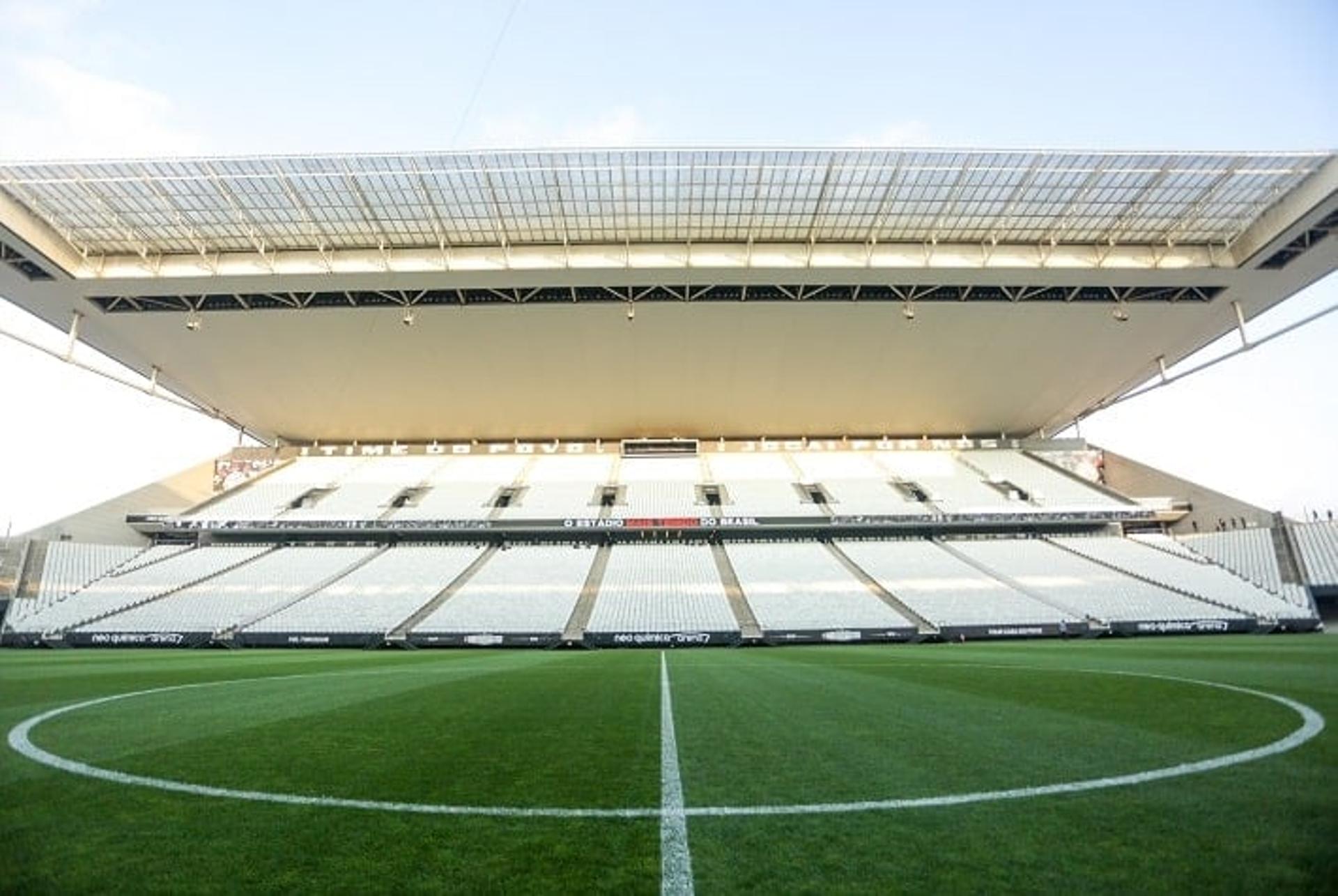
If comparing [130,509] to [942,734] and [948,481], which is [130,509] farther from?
[948,481]

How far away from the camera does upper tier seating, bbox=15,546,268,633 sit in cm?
2803

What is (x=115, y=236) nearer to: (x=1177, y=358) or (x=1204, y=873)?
(x=1204, y=873)

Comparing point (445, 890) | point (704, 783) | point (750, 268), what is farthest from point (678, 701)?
point (750, 268)

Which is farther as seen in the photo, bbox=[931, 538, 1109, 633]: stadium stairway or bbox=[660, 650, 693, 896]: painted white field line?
bbox=[931, 538, 1109, 633]: stadium stairway

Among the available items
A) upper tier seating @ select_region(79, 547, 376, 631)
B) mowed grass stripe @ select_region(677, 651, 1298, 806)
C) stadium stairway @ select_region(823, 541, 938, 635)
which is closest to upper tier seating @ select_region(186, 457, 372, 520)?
upper tier seating @ select_region(79, 547, 376, 631)

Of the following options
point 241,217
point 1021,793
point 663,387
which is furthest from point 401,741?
point 663,387

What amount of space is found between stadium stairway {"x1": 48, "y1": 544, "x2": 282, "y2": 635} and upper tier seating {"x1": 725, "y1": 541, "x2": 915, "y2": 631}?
2471 cm

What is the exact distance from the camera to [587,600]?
30.1 m

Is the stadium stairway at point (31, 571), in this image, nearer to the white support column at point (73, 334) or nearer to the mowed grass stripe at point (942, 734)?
the white support column at point (73, 334)

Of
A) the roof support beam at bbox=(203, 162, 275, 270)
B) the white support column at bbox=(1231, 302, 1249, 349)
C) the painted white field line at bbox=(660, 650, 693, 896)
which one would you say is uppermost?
the roof support beam at bbox=(203, 162, 275, 270)

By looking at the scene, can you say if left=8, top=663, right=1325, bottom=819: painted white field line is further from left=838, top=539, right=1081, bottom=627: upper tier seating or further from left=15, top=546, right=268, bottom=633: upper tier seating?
left=15, top=546, right=268, bottom=633: upper tier seating

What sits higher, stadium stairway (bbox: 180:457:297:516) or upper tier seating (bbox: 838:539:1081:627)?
stadium stairway (bbox: 180:457:297:516)

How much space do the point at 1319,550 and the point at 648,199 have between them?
3434cm

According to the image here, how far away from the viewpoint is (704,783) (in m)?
4.31
